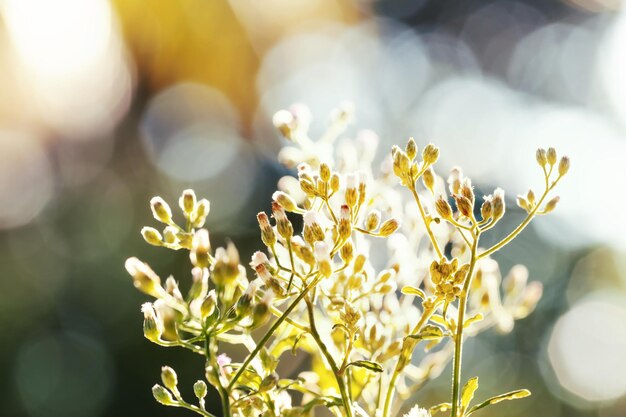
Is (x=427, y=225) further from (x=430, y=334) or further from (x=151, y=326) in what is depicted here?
(x=151, y=326)

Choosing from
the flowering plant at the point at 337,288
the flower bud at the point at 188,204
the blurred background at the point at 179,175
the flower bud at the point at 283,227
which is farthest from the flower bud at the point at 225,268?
the blurred background at the point at 179,175

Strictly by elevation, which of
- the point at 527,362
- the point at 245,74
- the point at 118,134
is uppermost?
the point at 245,74

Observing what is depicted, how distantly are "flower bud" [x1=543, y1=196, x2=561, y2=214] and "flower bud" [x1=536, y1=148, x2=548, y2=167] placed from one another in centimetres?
6

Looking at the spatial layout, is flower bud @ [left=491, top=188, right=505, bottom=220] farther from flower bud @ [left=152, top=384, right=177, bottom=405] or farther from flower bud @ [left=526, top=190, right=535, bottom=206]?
flower bud @ [left=152, top=384, right=177, bottom=405]

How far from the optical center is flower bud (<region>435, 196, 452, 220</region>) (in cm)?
75

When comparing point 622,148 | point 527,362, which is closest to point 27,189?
point 527,362

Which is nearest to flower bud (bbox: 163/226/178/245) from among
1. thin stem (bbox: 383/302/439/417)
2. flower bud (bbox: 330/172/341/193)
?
flower bud (bbox: 330/172/341/193)

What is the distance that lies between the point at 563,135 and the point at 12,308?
867cm

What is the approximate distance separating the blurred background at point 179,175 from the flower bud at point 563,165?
4633 millimetres

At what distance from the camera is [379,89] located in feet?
40.3

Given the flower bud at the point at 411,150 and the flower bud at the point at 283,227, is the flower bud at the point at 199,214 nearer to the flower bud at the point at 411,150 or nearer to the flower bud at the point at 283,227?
the flower bud at the point at 283,227

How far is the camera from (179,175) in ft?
26.5

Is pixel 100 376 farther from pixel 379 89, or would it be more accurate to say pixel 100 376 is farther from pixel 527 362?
pixel 379 89

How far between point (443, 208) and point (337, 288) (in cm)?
17
